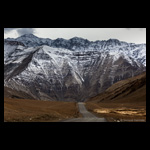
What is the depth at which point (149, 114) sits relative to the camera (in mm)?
16219

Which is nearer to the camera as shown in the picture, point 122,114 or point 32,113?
point 32,113

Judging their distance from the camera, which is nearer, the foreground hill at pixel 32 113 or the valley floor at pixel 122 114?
the foreground hill at pixel 32 113

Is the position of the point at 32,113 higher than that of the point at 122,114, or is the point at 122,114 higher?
the point at 32,113

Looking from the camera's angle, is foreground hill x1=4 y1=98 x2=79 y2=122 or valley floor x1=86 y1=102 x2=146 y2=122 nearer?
foreground hill x1=4 y1=98 x2=79 y2=122
